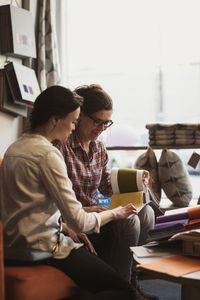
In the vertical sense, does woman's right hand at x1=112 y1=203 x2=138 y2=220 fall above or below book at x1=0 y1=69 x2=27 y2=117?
below

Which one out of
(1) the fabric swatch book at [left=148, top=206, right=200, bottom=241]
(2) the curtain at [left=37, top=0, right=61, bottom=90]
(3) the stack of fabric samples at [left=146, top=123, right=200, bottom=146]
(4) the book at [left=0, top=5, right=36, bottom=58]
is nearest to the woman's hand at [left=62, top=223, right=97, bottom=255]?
(1) the fabric swatch book at [left=148, top=206, right=200, bottom=241]

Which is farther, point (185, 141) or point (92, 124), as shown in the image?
point (185, 141)

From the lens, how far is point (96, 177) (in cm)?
218

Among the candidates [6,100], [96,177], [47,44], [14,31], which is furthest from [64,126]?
[47,44]

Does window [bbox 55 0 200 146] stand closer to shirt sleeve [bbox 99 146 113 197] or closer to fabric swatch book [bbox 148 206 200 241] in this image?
shirt sleeve [bbox 99 146 113 197]

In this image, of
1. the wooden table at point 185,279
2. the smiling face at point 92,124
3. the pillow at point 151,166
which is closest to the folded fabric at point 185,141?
the pillow at point 151,166

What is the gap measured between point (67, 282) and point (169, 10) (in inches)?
113

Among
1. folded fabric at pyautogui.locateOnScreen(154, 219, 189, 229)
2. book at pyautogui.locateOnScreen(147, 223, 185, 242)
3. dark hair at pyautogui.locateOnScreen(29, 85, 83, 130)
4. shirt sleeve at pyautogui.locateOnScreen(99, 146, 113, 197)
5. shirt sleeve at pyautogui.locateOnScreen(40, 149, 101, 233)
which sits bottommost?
shirt sleeve at pyautogui.locateOnScreen(99, 146, 113, 197)

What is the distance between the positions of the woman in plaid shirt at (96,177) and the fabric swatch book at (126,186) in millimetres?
84

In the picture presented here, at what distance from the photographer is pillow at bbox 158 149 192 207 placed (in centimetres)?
327

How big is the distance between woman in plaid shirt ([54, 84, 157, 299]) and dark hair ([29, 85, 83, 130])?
1.62 feet

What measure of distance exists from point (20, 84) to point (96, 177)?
1006mm

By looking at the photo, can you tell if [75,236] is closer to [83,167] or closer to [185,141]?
[83,167]

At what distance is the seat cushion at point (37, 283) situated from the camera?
1.37 metres
